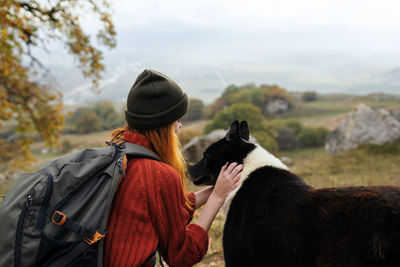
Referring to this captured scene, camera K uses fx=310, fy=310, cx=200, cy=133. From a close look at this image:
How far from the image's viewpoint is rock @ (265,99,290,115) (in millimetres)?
45250

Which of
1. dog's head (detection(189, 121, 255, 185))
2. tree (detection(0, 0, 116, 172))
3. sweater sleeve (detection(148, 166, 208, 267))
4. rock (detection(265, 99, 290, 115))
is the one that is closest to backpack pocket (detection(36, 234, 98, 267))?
sweater sleeve (detection(148, 166, 208, 267))

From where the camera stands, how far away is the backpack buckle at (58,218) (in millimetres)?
2002

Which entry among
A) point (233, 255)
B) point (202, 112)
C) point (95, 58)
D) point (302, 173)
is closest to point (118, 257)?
point (233, 255)

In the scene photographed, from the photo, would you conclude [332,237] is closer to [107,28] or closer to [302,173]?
[107,28]

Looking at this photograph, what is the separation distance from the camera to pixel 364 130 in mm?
16719

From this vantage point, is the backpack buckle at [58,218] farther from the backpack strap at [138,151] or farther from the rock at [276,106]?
the rock at [276,106]

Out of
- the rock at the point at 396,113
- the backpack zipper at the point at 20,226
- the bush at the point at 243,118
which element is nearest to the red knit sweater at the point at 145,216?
the backpack zipper at the point at 20,226

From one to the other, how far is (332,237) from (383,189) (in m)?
0.61

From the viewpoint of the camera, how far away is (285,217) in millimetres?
2865

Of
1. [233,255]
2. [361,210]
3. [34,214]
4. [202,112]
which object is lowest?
[202,112]

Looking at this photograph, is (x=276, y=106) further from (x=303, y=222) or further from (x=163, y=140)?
(x=163, y=140)

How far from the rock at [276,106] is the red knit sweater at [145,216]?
144ft

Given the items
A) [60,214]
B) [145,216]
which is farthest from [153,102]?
[60,214]

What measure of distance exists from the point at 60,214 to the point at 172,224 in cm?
83
